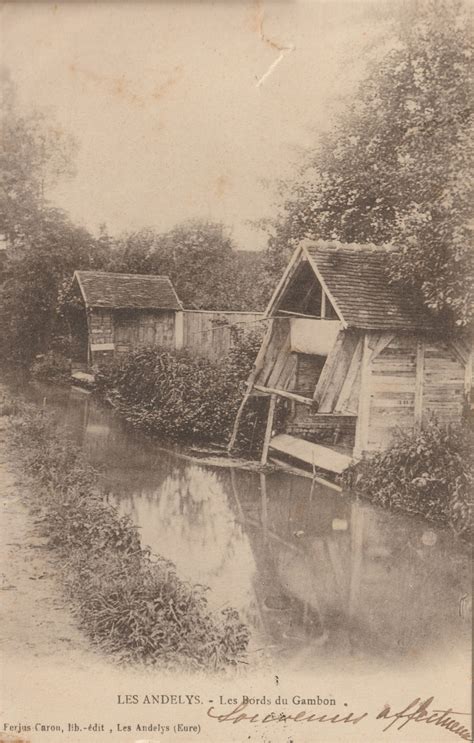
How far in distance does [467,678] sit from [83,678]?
2.35 m

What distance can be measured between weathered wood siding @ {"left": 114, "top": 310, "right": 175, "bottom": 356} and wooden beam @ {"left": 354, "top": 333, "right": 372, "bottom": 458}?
493cm

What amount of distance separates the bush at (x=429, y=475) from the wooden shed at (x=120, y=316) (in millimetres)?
5227

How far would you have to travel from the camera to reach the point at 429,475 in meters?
5.50

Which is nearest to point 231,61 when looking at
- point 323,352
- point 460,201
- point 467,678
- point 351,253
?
point 460,201

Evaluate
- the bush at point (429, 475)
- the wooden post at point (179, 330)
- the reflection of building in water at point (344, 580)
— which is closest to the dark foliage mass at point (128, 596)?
A: the reflection of building in water at point (344, 580)

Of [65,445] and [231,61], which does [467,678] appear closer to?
[231,61]

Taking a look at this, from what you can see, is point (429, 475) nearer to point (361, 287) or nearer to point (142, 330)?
point (361, 287)

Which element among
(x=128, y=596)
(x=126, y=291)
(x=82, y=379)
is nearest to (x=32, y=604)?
(x=128, y=596)

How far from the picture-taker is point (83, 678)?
3.84 metres

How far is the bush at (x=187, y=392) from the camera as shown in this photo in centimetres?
902

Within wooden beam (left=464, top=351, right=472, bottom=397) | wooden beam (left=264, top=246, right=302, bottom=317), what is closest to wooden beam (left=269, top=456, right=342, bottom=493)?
wooden beam (left=464, top=351, right=472, bottom=397)

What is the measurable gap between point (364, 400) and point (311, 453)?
1275mm

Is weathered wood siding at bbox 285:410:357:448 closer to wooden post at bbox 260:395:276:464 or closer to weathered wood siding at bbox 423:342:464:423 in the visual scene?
wooden post at bbox 260:395:276:464

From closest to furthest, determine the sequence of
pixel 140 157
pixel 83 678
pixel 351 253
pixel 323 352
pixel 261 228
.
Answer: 1. pixel 83 678
2. pixel 140 157
3. pixel 261 228
4. pixel 351 253
5. pixel 323 352
